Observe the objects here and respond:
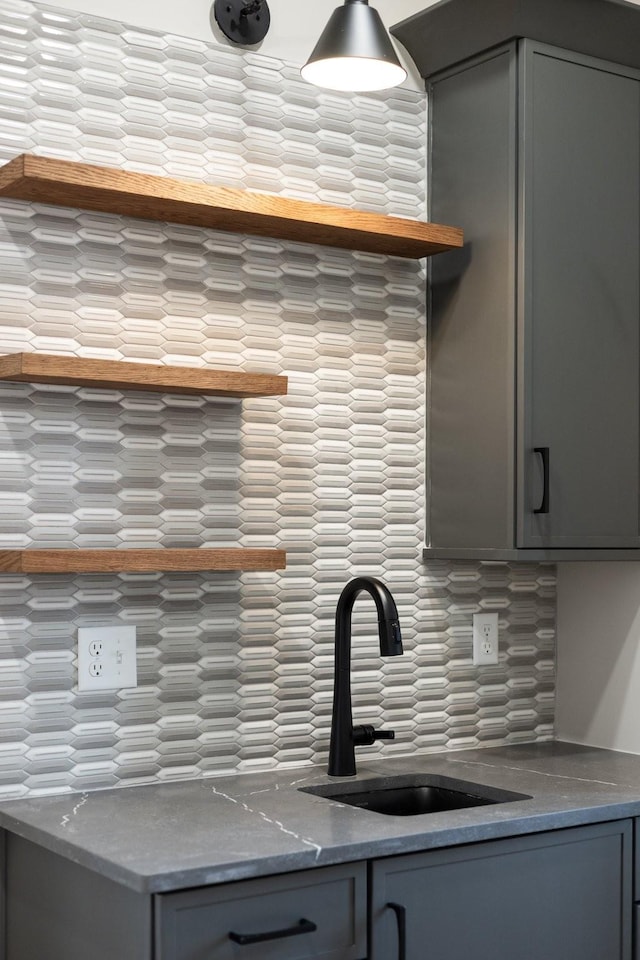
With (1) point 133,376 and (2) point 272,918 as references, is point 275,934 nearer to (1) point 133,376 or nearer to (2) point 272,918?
(2) point 272,918

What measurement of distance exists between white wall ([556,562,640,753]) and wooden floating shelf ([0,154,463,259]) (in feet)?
2.78

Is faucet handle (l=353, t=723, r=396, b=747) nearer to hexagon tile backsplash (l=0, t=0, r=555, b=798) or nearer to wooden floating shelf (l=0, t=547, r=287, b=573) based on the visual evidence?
hexagon tile backsplash (l=0, t=0, r=555, b=798)

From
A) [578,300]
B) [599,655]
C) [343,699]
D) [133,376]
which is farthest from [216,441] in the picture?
[599,655]

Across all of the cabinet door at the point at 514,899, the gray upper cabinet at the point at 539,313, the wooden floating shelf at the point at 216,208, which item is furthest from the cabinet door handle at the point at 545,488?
the cabinet door at the point at 514,899

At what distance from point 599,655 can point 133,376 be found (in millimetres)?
1321

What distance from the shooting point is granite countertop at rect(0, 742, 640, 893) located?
5.32 feet

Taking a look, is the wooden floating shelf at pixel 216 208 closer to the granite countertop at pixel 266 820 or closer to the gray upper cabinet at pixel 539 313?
the gray upper cabinet at pixel 539 313

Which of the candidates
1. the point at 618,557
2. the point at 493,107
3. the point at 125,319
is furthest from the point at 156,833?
the point at 493,107

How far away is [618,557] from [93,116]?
138cm

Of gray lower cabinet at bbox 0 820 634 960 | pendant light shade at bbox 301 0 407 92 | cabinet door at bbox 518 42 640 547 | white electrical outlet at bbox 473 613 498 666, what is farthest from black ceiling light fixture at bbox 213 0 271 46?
gray lower cabinet at bbox 0 820 634 960

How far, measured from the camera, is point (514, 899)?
6.25 feet

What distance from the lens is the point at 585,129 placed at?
8.01ft

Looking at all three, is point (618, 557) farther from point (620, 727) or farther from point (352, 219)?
point (352, 219)

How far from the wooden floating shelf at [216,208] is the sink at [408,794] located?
3.58 feet
